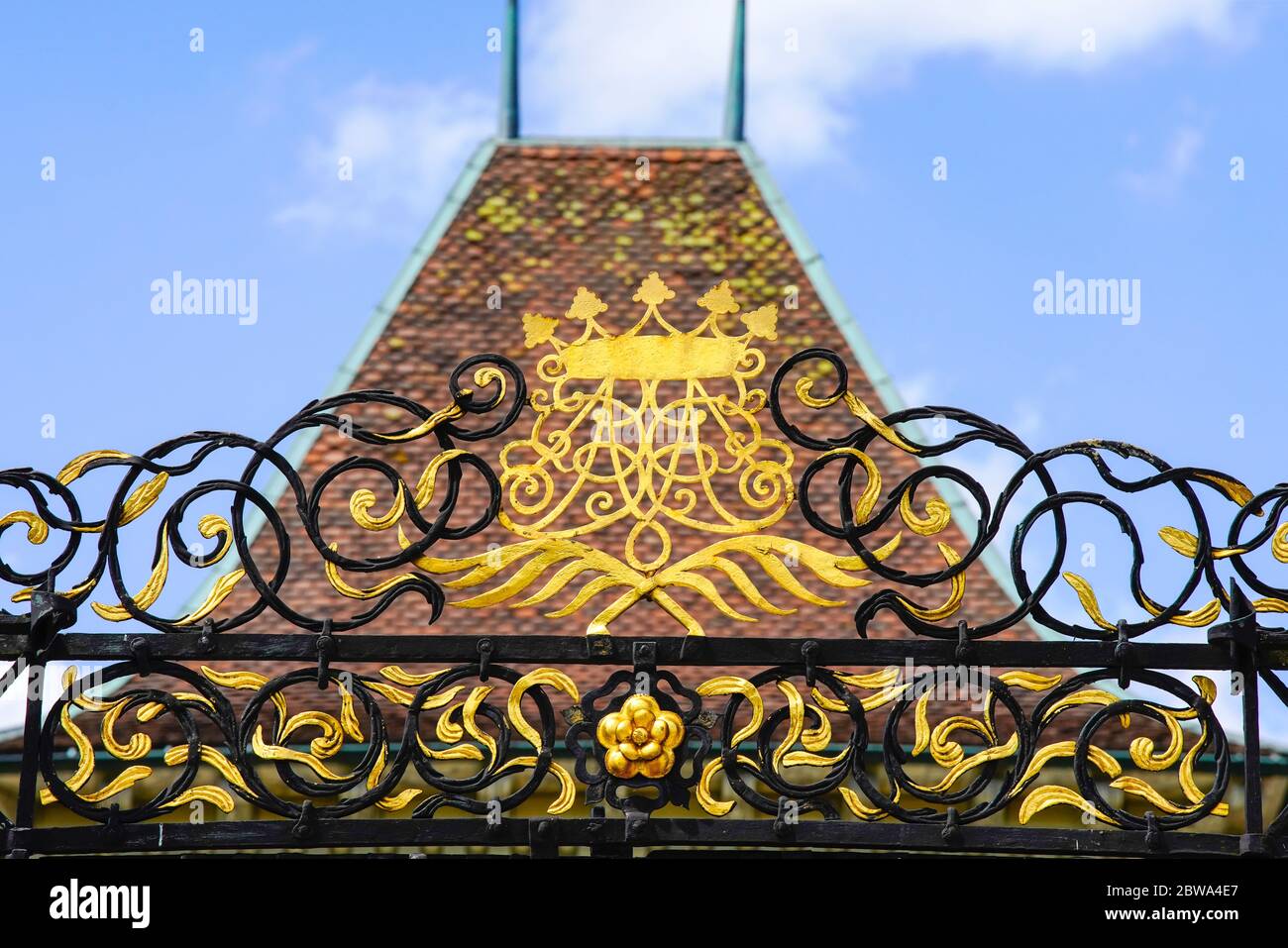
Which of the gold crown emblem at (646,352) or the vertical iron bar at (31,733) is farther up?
the gold crown emblem at (646,352)

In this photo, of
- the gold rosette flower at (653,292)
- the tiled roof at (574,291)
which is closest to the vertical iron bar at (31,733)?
the gold rosette flower at (653,292)

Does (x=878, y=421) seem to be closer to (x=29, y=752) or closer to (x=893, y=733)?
(x=893, y=733)

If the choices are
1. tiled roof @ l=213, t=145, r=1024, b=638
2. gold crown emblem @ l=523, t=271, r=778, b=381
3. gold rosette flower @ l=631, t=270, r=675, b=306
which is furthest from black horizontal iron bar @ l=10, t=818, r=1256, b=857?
tiled roof @ l=213, t=145, r=1024, b=638

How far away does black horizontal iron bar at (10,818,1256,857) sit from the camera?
6688mm

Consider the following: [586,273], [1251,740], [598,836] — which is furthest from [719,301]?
[586,273]

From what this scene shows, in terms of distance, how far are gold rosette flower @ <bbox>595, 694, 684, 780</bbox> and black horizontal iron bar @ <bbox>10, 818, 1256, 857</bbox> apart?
0.58ft

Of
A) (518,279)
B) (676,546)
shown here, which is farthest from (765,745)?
(518,279)

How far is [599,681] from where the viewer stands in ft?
33.8


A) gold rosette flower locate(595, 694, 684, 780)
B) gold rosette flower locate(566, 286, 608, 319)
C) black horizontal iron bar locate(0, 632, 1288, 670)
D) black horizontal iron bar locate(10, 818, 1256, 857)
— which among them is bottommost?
black horizontal iron bar locate(10, 818, 1256, 857)

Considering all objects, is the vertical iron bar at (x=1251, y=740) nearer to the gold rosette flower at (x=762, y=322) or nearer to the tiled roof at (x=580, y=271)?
the gold rosette flower at (x=762, y=322)

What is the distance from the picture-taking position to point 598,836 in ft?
22.1

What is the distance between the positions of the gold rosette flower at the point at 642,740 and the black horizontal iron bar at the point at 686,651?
17 cm

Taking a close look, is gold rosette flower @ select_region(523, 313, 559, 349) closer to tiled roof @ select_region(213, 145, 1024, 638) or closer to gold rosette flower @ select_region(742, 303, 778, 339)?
gold rosette flower @ select_region(742, 303, 778, 339)

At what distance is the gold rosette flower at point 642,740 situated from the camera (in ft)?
22.2
